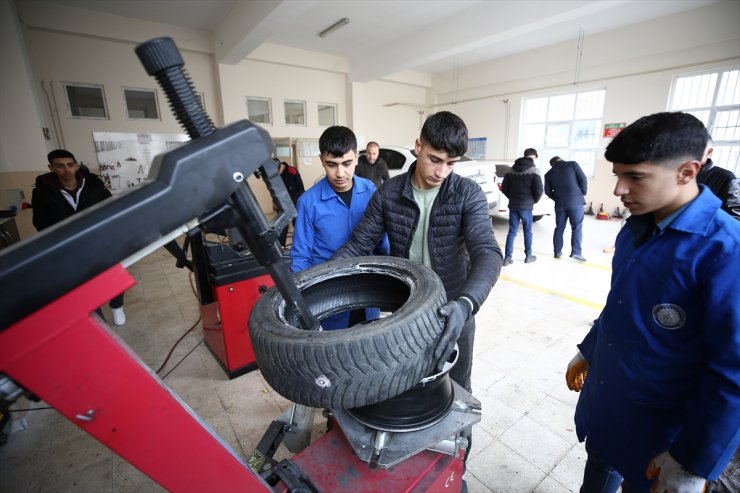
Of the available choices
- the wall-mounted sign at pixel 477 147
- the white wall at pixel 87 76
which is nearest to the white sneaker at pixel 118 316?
the white wall at pixel 87 76

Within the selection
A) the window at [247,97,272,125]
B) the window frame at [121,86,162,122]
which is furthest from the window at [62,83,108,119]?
the window at [247,97,272,125]

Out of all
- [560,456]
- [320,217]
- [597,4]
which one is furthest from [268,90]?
[560,456]

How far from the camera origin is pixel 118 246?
47cm

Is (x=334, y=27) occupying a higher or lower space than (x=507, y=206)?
higher

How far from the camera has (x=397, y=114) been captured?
34.7 feet

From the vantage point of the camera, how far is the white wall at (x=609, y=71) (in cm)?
600

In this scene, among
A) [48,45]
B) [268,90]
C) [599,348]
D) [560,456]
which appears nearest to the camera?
[599,348]

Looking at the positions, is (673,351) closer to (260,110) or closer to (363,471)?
(363,471)

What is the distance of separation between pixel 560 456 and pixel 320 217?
5.44 feet

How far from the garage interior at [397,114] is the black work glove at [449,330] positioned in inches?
23.8

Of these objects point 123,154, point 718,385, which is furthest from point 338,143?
point 123,154

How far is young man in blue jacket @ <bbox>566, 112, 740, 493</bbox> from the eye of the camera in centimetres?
78

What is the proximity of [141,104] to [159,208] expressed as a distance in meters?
8.13

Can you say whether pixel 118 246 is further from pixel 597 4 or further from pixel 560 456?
pixel 597 4
